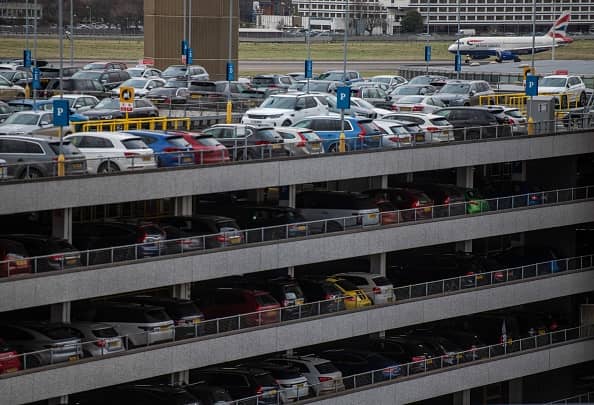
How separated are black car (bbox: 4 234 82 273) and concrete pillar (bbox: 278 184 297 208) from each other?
34.6 ft

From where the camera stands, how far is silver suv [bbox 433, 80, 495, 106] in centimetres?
8172

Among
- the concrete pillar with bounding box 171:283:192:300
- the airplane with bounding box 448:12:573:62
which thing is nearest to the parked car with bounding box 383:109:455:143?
the concrete pillar with bounding box 171:283:192:300

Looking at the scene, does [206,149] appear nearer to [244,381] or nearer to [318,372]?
[244,381]

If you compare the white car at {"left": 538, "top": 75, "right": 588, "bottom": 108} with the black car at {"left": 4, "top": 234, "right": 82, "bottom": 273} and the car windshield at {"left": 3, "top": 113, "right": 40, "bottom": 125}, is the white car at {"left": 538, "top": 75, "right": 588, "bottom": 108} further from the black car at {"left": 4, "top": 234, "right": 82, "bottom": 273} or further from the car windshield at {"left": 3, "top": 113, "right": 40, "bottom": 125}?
the black car at {"left": 4, "top": 234, "right": 82, "bottom": 273}

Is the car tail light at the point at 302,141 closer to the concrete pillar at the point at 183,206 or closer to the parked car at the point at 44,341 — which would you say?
the concrete pillar at the point at 183,206

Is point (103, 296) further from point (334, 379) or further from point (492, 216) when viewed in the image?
point (492, 216)

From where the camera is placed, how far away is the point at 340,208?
5412cm

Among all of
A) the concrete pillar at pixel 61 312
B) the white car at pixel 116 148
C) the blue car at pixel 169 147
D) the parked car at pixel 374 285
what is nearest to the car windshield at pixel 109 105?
the blue car at pixel 169 147

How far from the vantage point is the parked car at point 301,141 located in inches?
2066

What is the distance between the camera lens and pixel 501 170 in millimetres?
65500

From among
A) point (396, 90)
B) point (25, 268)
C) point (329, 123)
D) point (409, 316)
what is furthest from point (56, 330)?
point (396, 90)

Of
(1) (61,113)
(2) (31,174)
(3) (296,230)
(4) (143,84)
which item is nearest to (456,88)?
(4) (143,84)

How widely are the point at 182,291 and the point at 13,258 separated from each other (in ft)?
22.0

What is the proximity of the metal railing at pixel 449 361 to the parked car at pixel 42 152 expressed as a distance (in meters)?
7.95
